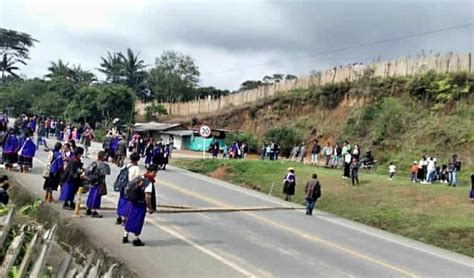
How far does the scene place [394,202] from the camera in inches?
907

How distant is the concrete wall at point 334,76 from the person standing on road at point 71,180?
32.9m

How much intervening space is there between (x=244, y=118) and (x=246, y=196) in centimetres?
3669

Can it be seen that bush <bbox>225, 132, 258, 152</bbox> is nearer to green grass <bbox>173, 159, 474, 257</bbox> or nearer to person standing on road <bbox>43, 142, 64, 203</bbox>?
green grass <bbox>173, 159, 474, 257</bbox>

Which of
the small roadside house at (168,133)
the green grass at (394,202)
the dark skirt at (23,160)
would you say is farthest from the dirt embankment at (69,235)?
the small roadside house at (168,133)

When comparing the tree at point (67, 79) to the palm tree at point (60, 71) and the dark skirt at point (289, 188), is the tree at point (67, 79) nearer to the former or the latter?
the palm tree at point (60, 71)

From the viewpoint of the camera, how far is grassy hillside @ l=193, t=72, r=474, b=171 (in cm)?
3709

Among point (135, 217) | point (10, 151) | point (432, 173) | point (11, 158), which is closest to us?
point (135, 217)

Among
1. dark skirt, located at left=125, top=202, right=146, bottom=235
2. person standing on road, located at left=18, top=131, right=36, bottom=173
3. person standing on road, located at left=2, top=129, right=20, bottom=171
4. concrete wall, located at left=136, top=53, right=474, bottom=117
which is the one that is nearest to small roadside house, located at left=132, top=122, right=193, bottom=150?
concrete wall, located at left=136, top=53, right=474, bottom=117

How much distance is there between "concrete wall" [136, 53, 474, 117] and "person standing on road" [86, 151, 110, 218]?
33.1m

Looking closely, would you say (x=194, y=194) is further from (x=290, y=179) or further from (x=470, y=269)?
(x=470, y=269)

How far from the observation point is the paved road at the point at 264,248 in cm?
1102

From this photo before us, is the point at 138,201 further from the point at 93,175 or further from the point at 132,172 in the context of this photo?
the point at 93,175

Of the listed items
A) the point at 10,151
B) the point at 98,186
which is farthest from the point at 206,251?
the point at 10,151

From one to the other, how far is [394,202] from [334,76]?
3044 cm
